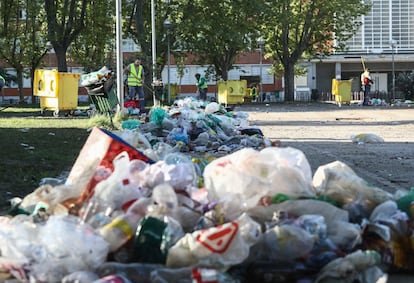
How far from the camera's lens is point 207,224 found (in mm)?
4070

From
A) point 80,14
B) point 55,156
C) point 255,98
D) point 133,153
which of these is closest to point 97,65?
point 80,14

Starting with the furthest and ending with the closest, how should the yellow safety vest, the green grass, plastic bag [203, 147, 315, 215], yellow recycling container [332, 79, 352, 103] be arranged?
1. yellow recycling container [332, 79, 352, 103]
2. the yellow safety vest
3. the green grass
4. plastic bag [203, 147, 315, 215]

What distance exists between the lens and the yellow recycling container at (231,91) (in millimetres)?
32916

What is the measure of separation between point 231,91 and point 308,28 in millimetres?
13942

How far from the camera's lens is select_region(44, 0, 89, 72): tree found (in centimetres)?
3378

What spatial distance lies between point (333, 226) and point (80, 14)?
114 ft

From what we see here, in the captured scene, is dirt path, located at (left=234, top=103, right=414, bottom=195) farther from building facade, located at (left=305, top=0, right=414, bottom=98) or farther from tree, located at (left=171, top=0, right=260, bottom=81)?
building facade, located at (left=305, top=0, right=414, bottom=98)

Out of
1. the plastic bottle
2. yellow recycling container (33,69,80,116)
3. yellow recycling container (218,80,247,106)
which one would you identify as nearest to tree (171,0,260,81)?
yellow recycling container (218,80,247,106)

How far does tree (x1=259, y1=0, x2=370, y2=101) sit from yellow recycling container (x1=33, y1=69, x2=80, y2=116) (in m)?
23.6

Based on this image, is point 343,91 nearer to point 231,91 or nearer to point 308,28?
point 231,91

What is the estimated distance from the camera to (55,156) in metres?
9.41

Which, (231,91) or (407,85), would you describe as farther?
(407,85)

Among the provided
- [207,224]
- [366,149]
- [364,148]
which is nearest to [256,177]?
[207,224]

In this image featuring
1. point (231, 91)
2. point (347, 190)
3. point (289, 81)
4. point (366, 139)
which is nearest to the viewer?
point (347, 190)
